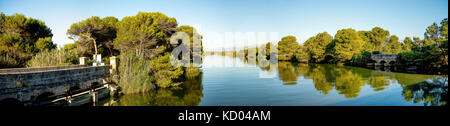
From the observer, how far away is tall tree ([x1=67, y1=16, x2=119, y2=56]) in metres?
19.0

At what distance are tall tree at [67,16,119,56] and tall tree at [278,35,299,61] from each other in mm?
48993

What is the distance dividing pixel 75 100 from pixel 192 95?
623cm

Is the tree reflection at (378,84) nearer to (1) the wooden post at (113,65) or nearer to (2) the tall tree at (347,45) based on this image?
(1) the wooden post at (113,65)

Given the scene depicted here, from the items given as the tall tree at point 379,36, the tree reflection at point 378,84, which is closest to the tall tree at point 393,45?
the tall tree at point 379,36

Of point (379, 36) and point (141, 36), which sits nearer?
point (141, 36)

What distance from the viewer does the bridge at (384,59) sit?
30773 mm

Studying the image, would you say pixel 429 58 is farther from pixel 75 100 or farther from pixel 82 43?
pixel 82 43

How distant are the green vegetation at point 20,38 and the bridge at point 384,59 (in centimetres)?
4265

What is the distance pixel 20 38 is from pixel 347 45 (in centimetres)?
4612

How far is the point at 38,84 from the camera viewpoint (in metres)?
9.43

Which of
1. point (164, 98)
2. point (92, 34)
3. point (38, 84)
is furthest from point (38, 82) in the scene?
point (92, 34)

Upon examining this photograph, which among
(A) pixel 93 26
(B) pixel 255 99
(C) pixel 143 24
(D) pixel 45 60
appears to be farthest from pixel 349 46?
(D) pixel 45 60

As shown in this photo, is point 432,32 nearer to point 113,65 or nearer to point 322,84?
point 322,84

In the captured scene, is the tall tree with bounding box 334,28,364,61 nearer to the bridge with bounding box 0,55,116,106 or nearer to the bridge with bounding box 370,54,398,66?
the bridge with bounding box 370,54,398,66
